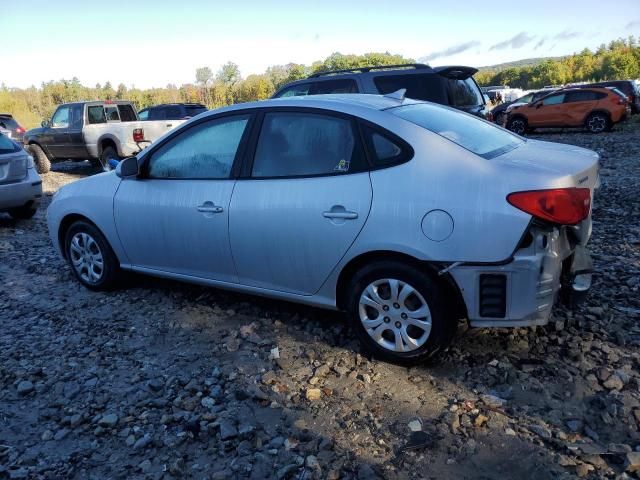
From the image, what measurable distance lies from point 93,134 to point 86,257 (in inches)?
338

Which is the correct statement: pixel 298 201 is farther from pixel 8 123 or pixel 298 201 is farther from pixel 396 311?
pixel 8 123

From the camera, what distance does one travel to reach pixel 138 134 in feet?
40.2

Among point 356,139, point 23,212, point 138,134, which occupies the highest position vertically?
point 356,139

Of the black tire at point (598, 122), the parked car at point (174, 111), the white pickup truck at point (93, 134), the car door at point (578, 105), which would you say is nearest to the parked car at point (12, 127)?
the white pickup truck at point (93, 134)

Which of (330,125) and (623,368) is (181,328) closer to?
(330,125)

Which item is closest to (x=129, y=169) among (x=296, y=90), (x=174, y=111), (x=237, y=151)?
(x=237, y=151)

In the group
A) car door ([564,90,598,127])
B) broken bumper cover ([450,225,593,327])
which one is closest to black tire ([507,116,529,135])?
car door ([564,90,598,127])

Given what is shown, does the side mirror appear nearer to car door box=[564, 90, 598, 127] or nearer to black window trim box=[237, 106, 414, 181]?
black window trim box=[237, 106, 414, 181]

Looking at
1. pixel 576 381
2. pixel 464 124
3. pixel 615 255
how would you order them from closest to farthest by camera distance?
1. pixel 576 381
2. pixel 464 124
3. pixel 615 255

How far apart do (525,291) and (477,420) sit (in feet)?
2.38

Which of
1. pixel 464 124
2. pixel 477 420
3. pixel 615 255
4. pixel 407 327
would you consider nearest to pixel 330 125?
pixel 464 124

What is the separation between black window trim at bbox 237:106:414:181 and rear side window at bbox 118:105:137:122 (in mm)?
10875

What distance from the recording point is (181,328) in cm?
409

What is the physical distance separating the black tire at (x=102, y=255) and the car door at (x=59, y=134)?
9040 millimetres
